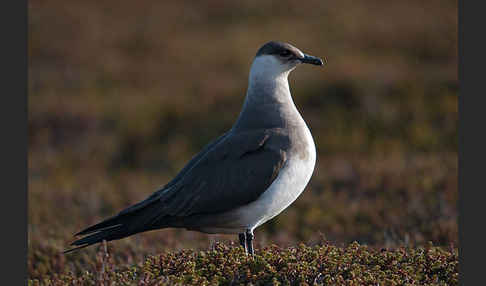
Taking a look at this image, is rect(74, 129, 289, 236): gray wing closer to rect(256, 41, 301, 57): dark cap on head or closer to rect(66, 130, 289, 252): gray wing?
rect(66, 130, 289, 252): gray wing

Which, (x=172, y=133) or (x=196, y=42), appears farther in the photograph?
(x=196, y=42)

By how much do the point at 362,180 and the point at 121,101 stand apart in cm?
671

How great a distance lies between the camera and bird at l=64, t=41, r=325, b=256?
4656 millimetres

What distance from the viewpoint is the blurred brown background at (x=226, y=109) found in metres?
8.03

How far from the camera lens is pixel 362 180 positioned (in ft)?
29.8

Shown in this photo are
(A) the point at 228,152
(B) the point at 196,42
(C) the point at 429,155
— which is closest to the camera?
(A) the point at 228,152

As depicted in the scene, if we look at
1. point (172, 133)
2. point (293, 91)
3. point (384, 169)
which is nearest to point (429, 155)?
point (384, 169)

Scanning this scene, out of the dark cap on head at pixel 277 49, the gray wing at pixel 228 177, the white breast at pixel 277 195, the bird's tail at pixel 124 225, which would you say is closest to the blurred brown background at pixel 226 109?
the bird's tail at pixel 124 225

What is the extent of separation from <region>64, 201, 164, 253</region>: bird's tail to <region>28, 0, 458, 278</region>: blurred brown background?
1010 mm

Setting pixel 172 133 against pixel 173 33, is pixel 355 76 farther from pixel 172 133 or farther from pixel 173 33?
pixel 173 33

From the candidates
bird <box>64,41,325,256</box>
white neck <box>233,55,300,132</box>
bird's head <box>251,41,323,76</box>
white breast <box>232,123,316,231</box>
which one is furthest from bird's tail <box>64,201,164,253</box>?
bird's head <box>251,41,323,76</box>

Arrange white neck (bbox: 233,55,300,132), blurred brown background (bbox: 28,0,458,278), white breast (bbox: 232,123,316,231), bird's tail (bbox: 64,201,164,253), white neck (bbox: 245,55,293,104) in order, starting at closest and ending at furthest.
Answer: white breast (bbox: 232,123,316,231), bird's tail (bbox: 64,201,164,253), white neck (bbox: 233,55,300,132), white neck (bbox: 245,55,293,104), blurred brown background (bbox: 28,0,458,278)

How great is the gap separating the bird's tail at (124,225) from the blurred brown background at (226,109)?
3.31 feet

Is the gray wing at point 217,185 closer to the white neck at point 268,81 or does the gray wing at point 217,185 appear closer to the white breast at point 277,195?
the white breast at point 277,195
